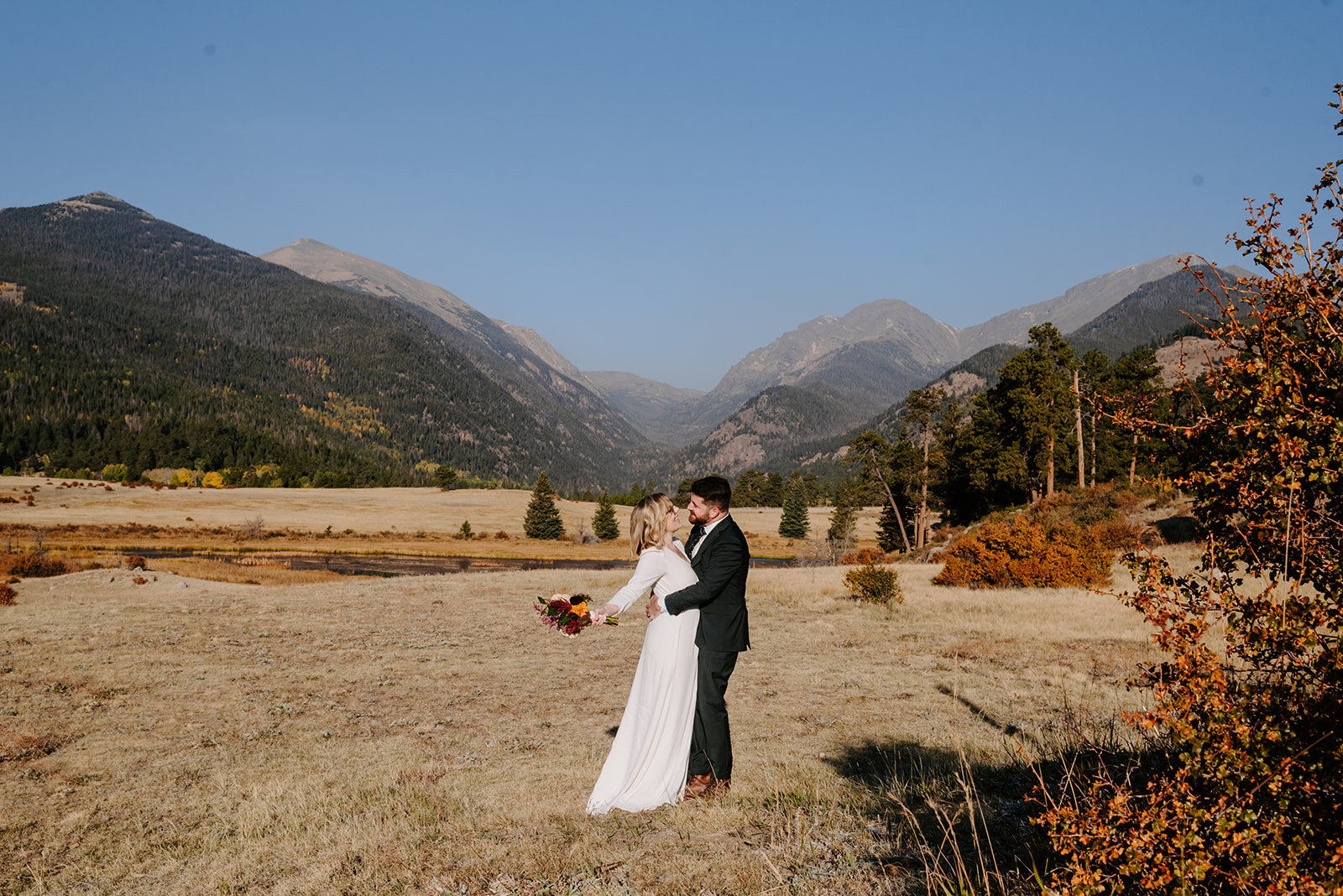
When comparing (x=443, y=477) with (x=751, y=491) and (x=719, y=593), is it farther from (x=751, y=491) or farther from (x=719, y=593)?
(x=719, y=593)

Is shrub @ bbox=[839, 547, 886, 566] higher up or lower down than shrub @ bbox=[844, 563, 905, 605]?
lower down

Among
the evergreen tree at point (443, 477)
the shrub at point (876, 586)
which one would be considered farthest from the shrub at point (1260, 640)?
the evergreen tree at point (443, 477)

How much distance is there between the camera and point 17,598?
71.8 feet

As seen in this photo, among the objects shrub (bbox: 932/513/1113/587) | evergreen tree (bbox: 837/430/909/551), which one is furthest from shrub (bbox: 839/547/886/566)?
shrub (bbox: 932/513/1113/587)

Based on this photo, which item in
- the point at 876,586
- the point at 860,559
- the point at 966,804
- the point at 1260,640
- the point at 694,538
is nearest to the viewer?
the point at 1260,640

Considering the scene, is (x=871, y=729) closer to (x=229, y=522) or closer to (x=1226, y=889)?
(x=1226, y=889)

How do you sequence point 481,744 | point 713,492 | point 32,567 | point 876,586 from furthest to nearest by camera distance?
point 32,567 → point 876,586 → point 481,744 → point 713,492

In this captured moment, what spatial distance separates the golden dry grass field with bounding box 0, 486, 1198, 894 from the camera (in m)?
5.44

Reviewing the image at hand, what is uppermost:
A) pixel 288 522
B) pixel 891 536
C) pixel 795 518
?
pixel 891 536

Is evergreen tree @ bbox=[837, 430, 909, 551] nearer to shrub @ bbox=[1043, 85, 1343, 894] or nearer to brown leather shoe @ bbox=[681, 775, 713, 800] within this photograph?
brown leather shoe @ bbox=[681, 775, 713, 800]

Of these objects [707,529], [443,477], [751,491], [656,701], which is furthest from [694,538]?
[443,477]

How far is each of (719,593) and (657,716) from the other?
4.21ft

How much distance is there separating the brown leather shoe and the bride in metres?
0.08

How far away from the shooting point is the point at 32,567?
91.7 ft
